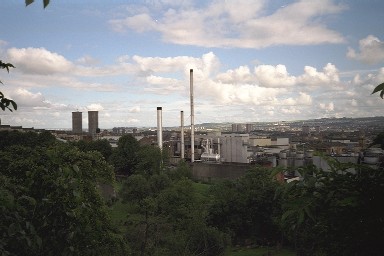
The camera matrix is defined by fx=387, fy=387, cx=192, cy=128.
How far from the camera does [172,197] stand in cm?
2700

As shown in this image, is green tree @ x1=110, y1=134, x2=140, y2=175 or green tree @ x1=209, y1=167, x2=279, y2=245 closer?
green tree @ x1=209, y1=167, x2=279, y2=245

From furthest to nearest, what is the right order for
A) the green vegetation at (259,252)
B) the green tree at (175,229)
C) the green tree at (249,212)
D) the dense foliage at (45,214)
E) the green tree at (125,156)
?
the green tree at (125,156), the green tree at (249,212), the green vegetation at (259,252), the green tree at (175,229), the dense foliage at (45,214)

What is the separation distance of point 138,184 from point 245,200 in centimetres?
1087

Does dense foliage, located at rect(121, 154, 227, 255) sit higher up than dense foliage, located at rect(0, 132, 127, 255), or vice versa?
dense foliage, located at rect(0, 132, 127, 255)

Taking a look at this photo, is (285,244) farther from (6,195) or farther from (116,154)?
(116,154)

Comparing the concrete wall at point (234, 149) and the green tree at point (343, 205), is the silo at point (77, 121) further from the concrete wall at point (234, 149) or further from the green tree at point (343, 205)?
the green tree at point (343, 205)

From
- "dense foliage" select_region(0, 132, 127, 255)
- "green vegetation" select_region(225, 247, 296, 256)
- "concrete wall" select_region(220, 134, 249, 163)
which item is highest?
"dense foliage" select_region(0, 132, 127, 255)

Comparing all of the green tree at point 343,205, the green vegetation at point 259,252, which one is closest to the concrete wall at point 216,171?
the green vegetation at point 259,252

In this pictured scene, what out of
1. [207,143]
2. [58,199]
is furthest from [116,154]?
[58,199]

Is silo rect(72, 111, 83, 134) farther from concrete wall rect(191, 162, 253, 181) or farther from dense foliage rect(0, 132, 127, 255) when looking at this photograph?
dense foliage rect(0, 132, 127, 255)

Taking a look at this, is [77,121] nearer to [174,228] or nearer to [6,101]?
[174,228]

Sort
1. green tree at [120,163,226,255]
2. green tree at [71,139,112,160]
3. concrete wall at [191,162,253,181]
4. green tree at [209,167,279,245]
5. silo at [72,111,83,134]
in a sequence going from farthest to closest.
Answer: silo at [72,111,83,134], green tree at [71,139,112,160], concrete wall at [191,162,253,181], green tree at [209,167,279,245], green tree at [120,163,226,255]

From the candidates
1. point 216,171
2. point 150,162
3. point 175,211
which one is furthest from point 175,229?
point 216,171

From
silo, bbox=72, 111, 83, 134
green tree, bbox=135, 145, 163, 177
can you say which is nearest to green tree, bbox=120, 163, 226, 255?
green tree, bbox=135, 145, 163, 177
